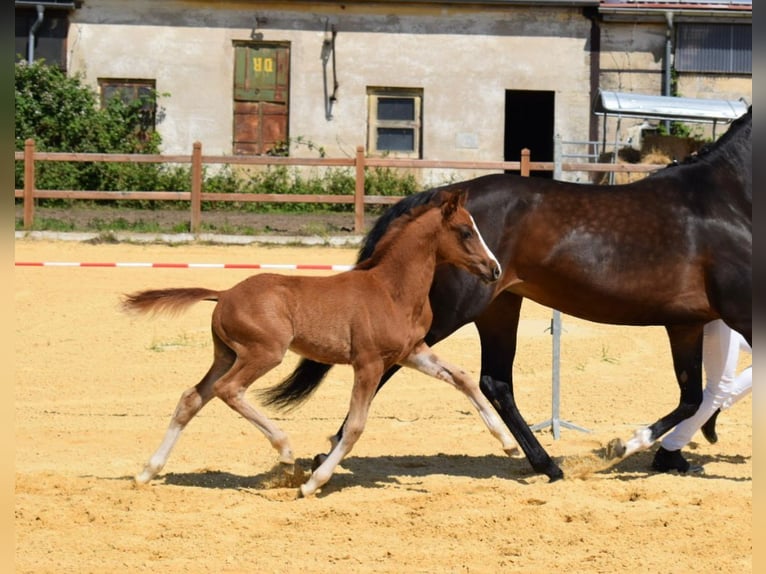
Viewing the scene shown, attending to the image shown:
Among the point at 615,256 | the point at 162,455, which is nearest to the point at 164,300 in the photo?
the point at 162,455

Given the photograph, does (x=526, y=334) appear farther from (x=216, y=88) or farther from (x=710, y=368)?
(x=216, y=88)

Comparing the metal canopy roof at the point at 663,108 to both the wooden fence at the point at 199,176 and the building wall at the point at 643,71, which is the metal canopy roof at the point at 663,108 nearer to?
the building wall at the point at 643,71

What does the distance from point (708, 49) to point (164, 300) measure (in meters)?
19.2

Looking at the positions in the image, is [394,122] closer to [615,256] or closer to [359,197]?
[359,197]

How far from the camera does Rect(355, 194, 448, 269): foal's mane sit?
648 centimetres

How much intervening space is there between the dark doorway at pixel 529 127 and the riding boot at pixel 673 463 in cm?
1772

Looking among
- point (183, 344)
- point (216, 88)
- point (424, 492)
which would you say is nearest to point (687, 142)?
point (216, 88)

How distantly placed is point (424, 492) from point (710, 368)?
2.17 metres

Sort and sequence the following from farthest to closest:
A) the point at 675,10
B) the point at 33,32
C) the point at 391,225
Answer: the point at 675,10 → the point at 33,32 → the point at 391,225

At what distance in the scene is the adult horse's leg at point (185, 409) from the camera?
617 cm

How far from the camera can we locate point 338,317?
618 cm

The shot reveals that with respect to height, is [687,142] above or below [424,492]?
above

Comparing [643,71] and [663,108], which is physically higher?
[643,71]

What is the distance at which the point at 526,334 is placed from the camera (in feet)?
38.6
